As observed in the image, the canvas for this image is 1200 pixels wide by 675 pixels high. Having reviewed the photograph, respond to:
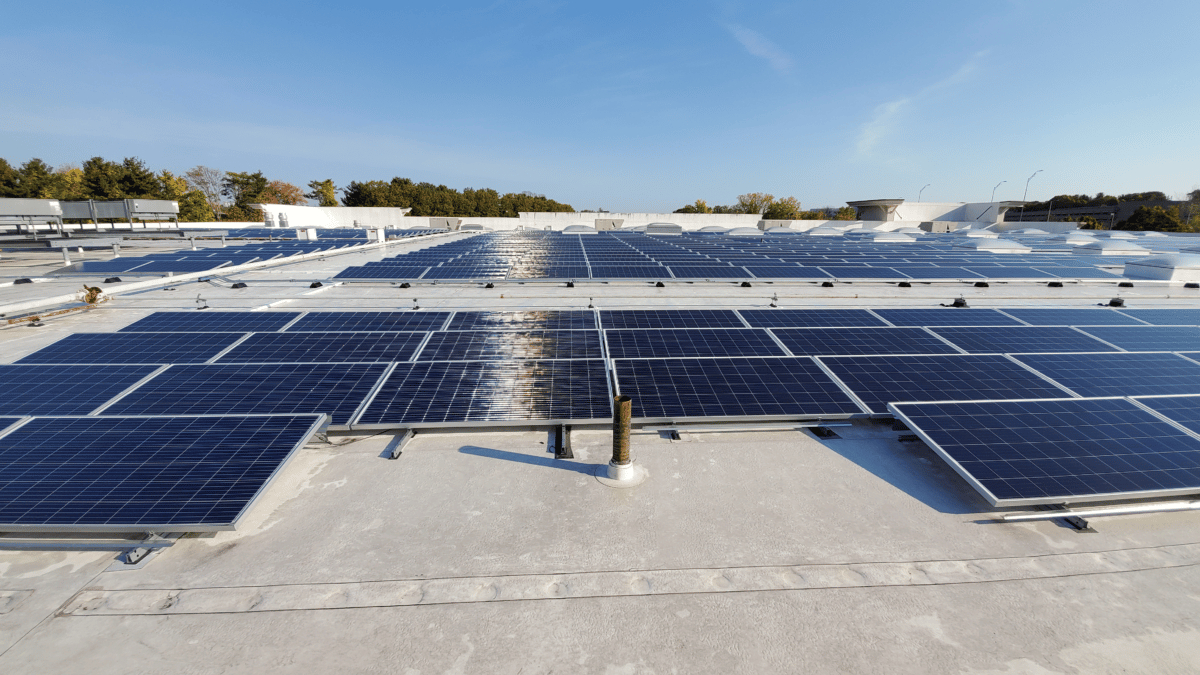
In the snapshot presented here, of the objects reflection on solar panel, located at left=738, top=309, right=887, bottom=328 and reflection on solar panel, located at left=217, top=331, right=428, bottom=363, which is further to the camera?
reflection on solar panel, located at left=738, top=309, right=887, bottom=328

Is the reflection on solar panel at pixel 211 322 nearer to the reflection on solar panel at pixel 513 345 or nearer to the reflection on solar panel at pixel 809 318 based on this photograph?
the reflection on solar panel at pixel 513 345

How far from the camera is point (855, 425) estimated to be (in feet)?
28.1

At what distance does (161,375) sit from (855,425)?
45.3 feet

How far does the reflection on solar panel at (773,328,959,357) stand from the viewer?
10.4 m

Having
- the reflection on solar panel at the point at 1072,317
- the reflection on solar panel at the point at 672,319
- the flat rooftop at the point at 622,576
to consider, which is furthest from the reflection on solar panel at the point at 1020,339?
the reflection on solar panel at the point at 672,319

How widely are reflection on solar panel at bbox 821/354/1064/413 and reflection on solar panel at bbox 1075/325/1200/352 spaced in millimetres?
4269

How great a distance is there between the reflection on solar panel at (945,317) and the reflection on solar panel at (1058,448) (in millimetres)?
5344

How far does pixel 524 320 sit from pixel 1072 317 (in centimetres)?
1659

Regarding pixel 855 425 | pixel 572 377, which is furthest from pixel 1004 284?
pixel 572 377

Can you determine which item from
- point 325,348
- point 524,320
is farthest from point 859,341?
point 325,348

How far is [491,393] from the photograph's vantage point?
8445 millimetres

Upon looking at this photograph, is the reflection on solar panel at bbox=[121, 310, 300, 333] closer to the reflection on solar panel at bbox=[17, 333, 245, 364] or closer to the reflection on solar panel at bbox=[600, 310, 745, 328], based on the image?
the reflection on solar panel at bbox=[17, 333, 245, 364]

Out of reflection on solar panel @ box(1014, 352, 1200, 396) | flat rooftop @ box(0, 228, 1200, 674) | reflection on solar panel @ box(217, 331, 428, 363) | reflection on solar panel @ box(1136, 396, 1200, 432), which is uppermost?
reflection on solar panel @ box(217, 331, 428, 363)

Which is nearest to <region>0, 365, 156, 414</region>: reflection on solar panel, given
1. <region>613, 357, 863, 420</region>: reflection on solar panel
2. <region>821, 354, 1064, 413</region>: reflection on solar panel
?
<region>613, 357, 863, 420</region>: reflection on solar panel
